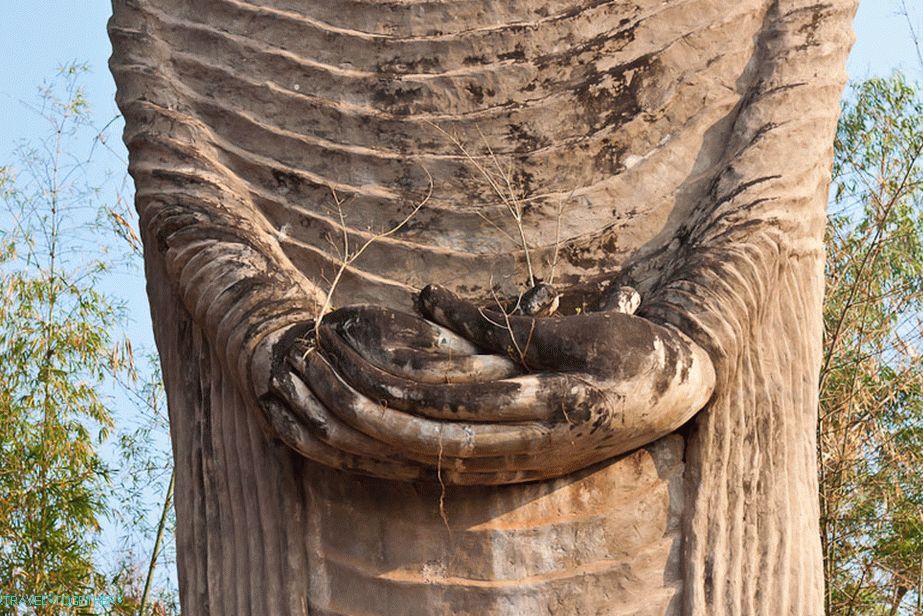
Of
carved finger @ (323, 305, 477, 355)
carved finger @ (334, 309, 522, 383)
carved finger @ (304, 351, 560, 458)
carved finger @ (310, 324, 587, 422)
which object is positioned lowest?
carved finger @ (304, 351, 560, 458)

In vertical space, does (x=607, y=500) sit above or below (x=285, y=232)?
below

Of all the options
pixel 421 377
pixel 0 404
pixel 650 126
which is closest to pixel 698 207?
pixel 650 126

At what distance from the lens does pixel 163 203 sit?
467 cm

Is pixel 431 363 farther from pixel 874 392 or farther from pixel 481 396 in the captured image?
pixel 874 392

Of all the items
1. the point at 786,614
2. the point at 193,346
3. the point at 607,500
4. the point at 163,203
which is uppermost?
the point at 163,203

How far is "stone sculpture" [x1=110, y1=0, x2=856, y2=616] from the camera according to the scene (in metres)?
4.11

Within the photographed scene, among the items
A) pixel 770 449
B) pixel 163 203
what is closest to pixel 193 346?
pixel 163 203

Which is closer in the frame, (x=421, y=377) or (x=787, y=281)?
(x=421, y=377)

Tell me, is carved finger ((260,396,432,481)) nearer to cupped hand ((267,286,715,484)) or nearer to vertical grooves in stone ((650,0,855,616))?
cupped hand ((267,286,715,484))

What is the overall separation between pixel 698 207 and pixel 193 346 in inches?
50.0

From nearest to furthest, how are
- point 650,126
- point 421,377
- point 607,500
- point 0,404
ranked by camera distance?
point 421,377
point 607,500
point 650,126
point 0,404

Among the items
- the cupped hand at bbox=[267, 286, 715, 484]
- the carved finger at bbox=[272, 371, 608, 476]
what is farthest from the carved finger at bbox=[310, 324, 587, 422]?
the carved finger at bbox=[272, 371, 608, 476]

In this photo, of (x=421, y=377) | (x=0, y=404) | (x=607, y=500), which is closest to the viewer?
(x=421, y=377)

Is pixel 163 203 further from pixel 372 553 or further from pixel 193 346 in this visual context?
pixel 372 553
